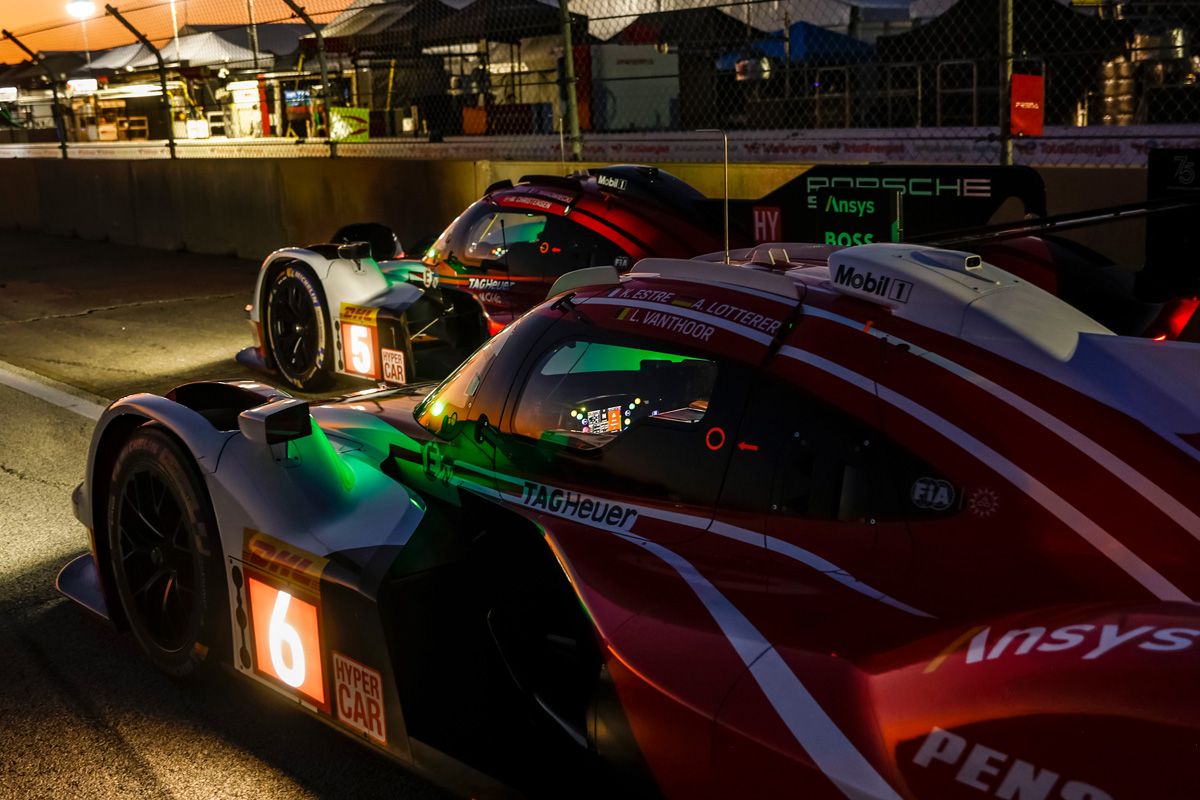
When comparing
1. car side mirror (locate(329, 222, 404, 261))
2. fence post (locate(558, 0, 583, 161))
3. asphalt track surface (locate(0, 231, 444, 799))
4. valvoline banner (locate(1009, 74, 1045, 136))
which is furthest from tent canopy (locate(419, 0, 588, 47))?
asphalt track surface (locate(0, 231, 444, 799))

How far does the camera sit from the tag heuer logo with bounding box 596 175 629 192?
834 centimetres

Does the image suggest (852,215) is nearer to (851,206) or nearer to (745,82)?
(851,206)

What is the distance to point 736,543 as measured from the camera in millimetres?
2932

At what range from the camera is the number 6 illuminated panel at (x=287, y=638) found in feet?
11.4

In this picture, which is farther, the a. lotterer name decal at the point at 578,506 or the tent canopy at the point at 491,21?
the tent canopy at the point at 491,21

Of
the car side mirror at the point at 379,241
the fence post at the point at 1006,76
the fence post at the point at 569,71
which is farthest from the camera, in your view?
the fence post at the point at 569,71

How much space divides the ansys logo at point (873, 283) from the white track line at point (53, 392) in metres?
6.11

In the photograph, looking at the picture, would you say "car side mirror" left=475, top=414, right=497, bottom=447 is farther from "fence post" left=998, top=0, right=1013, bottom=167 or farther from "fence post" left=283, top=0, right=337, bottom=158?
"fence post" left=283, top=0, right=337, bottom=158

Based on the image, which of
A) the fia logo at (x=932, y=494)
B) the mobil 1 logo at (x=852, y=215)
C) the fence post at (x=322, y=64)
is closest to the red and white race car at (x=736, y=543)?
the fia logo at (x=932, y=494)

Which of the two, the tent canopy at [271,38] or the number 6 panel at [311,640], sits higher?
the tent canopy at [271,38]

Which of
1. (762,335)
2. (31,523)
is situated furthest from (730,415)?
(31,523)

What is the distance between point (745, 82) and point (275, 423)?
15.8m

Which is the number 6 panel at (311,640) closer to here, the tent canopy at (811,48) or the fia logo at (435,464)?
the fia logo at (435,464)

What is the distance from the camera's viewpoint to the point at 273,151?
958 inches
